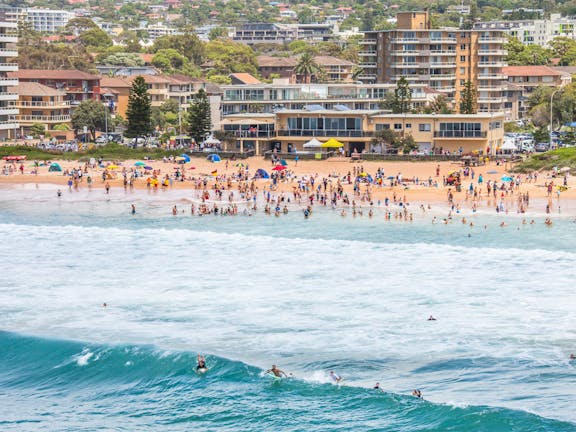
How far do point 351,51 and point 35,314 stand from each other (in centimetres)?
14007

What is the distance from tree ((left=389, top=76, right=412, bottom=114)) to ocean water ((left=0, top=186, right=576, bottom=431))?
108 ft

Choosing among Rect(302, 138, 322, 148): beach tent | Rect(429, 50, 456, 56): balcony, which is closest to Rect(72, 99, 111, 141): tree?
Rect(302, 138, 322, 148): beach tent

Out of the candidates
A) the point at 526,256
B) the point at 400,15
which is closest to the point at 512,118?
the point at 400,15

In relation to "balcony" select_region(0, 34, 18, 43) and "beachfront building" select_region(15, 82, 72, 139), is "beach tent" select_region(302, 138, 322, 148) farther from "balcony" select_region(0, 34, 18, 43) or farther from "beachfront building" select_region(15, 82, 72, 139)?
"balcony" select_region(0, 34, 18, 43)

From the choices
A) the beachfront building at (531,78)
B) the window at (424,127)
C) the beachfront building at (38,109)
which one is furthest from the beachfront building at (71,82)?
the beachfront building at (531,78)

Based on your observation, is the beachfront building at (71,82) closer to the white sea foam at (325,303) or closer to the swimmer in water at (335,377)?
the white sea foam at (325,303)

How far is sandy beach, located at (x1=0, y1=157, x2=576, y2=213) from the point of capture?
68375 millimetres

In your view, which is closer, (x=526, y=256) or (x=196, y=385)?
(x=196, y=385)

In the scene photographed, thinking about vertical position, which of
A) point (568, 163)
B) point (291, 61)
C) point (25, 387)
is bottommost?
point (25, 387)

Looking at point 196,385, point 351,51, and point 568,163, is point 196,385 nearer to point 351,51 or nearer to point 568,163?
point 568,163

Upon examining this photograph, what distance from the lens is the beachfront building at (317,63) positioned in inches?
5354

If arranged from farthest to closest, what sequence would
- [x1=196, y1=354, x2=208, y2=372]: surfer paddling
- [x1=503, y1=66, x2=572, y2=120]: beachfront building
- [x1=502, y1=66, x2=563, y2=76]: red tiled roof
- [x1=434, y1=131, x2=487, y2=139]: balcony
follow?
[x1=502, y1=66, x2=563, y2=76]: red tiled roof, [x1=503, y1=66, x2=572, y2=120]: beachfront building, [x1=434, y1=131, x2=487, y2=139]: balcony, [x1=196, y1=354, x2=208, y2=372]: surfer paddling

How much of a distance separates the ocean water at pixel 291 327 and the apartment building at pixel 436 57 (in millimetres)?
51622

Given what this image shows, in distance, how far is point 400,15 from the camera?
10981cm
